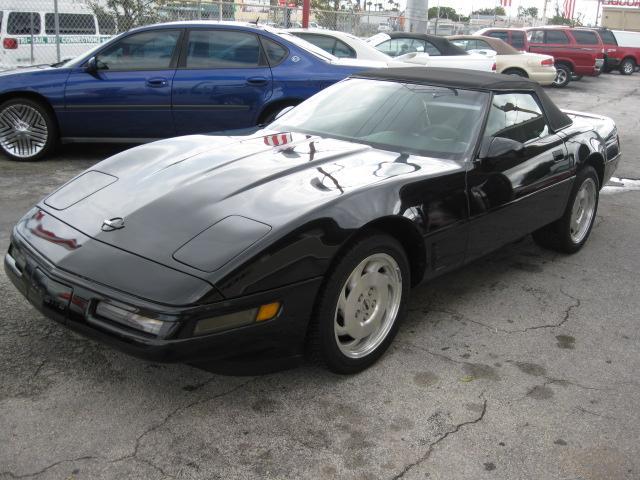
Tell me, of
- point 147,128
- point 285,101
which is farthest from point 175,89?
point 285,101

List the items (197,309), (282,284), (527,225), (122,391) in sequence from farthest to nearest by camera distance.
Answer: (527,225), (122,391), (282,284), (197,309)

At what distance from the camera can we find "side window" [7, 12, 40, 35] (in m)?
13.8

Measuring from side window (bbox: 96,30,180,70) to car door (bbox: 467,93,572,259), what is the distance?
417 centimetres

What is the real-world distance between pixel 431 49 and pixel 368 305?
1244cm

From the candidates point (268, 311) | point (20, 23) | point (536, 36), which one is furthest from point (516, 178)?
point (536, 36)

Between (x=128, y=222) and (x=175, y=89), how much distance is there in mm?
4470

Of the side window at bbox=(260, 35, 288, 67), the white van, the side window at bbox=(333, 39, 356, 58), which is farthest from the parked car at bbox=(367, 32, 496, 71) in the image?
the side window at bbox=(260, 35, 288, 67)

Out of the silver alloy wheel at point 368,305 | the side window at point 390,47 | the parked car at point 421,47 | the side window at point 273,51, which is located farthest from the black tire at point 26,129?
the side window at point 390,47

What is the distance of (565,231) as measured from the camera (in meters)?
4.93

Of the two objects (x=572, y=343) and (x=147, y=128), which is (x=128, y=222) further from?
(x=147, y=128)

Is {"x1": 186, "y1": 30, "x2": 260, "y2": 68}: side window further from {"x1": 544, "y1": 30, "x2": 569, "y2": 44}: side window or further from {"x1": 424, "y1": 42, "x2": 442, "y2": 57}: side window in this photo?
{"x1": 544, "y1": 30, "x2": 569, "y2": 44}: side window

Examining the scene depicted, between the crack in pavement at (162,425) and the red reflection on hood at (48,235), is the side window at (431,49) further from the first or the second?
the crack in pavement at (162,425)

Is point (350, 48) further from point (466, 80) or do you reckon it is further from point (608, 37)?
point (608, 37)

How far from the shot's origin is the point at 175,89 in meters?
7.13
